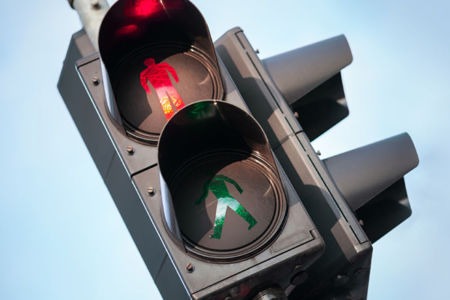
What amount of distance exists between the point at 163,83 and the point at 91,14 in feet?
3.53

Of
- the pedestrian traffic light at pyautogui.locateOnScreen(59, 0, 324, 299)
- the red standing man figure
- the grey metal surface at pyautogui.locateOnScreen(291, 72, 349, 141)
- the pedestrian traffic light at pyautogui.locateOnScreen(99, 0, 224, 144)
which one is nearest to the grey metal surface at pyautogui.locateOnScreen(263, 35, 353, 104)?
the grey metal surface at pyautogui.locateOnScreen(291, 72, 349, 141)

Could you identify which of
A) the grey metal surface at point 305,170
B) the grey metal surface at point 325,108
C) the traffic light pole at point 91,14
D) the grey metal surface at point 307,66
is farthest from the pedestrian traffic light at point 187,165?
the grey metal surface at point 325,108

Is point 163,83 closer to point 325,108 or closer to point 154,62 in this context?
point 154,62

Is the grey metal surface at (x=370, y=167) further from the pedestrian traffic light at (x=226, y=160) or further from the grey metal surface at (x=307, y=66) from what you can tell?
the grey metal surface at (x=307, y=66)

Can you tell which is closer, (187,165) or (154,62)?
(187,165)

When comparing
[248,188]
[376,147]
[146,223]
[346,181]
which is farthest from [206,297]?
[376,147]

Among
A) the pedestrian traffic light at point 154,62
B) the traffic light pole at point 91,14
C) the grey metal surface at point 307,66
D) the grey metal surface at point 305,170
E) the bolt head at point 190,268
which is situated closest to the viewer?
the bolt head at point 190,268

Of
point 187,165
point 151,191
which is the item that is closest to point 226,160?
point 187,165

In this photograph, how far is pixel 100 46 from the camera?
4930 millimetres

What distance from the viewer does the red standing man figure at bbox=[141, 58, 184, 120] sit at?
5.05m

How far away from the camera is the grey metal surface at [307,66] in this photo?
5945 mm

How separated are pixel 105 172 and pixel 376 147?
1943 mm

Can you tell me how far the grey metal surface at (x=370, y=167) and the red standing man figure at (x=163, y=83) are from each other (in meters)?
1.21

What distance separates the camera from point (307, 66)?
6.00m
